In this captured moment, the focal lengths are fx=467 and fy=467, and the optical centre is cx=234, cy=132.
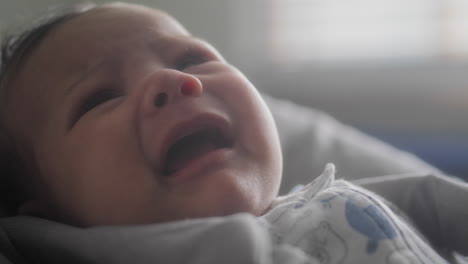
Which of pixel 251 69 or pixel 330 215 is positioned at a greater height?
pixel 330 215

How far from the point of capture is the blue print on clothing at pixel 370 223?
1.45 ft

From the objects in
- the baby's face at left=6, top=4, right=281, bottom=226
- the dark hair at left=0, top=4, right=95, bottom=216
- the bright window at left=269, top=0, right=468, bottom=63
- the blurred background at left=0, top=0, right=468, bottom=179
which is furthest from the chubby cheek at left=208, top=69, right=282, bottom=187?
the bright window at left=269, top=0, right=468, bottom=63

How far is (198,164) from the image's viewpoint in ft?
1.56

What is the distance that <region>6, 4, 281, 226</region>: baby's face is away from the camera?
1.57 ft

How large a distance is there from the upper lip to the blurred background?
3.74ft

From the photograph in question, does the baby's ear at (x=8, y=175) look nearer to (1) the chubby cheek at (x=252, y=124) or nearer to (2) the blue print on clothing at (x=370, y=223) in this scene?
(1) the chubby cheek at (x=252, y=124)

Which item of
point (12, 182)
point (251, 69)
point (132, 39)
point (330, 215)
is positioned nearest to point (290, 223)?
point (330, 215)

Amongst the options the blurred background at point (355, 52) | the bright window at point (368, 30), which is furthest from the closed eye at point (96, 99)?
the bright window at point (368, 30)

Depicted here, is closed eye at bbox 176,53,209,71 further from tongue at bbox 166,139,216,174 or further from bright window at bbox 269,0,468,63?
bright window at bbox 269,0,468,63

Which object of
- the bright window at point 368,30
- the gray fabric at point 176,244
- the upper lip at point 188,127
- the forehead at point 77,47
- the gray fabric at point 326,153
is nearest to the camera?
the gray fabric at point 176,244

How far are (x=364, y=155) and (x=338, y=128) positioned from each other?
0.17 m

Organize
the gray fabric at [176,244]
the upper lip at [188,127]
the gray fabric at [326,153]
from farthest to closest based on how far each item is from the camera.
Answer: the gray fabric at [326,153] → the upper lip at [188,127] → the gray fabric at [176,244]

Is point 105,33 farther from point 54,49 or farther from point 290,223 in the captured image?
point 290,223

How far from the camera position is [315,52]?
75.9 inches
